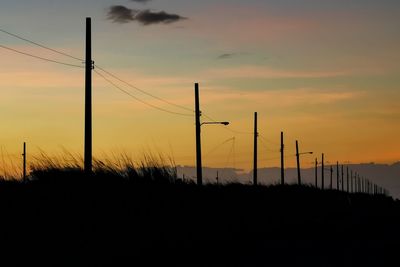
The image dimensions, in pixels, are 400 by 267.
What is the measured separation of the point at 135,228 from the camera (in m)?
16.1

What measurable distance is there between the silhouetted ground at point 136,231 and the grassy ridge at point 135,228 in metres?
0.02

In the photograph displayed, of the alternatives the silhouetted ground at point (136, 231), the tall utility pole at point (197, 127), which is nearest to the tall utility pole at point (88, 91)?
the silhouetted ground at point (136, 231)

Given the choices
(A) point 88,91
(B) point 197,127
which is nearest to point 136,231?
(A) point 88,91

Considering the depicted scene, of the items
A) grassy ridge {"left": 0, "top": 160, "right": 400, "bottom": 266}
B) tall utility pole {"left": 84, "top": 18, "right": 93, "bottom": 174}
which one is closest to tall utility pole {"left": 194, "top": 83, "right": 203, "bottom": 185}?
tall utility pole {"left": 84, "top": 18, "right": 93, "bottom": 174}

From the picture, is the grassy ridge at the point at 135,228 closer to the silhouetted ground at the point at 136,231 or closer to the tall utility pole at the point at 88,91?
the silhouetted ground at the point at 136,231

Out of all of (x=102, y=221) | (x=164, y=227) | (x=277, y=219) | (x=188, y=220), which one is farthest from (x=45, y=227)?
(x=277, y=219)

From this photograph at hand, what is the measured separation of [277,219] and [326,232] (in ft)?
7.31

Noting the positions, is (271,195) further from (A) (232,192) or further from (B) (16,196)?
(B) (16,196)

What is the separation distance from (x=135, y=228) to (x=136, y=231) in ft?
0.43

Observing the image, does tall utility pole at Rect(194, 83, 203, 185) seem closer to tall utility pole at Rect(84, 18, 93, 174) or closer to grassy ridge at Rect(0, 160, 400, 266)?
tall utility pole at Rect(84, 18, 93, 174)

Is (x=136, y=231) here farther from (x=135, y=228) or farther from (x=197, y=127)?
(x=197, y=127)

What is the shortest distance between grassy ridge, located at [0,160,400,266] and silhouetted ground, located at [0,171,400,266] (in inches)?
0.8

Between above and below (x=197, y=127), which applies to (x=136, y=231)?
below

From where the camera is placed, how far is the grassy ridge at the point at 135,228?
1394 centimetres
